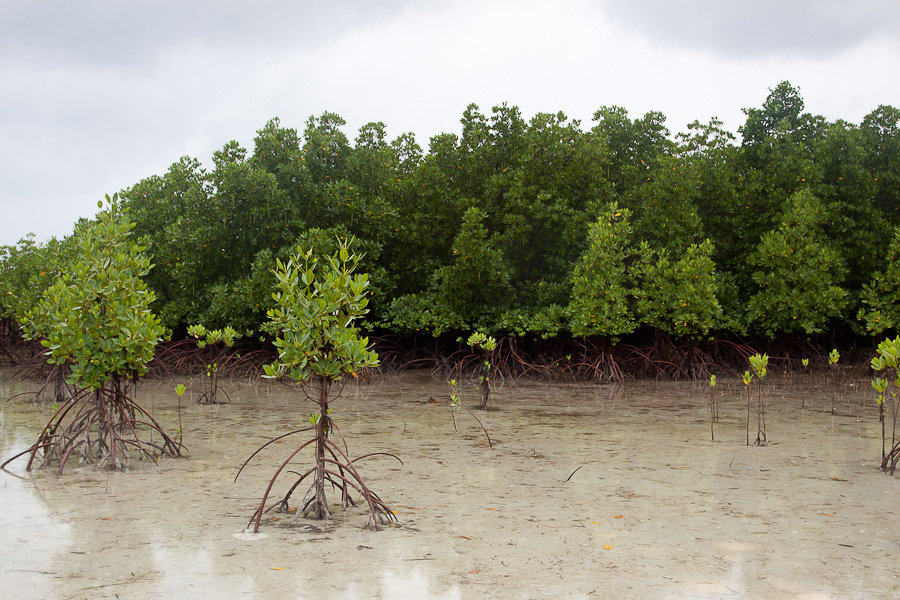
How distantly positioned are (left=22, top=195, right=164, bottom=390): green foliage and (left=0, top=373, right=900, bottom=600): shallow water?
3.01 ft

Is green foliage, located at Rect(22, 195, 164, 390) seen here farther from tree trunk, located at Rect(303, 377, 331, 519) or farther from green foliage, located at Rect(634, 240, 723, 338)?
green foliage, located at Rect(634, 240, 723, 338)

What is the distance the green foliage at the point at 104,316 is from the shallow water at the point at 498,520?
0.92 m

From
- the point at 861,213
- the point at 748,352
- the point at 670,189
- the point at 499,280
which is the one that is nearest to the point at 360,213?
the point at 499,280

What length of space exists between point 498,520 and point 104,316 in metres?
4.03

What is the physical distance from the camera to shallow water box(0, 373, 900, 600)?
3820 millimetres

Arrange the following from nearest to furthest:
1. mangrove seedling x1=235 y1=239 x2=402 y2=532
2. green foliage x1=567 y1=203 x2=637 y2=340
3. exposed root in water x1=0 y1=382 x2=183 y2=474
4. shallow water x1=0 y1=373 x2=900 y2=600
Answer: shallow water x1=0 y1=373 x2=900 y2=600, mangrove seedling x1=235 y1=239 x2=402 y2=532, exposed root in water x1=0 y1=382 x2=183 y2=474, green foliage x1=567 y1=203 x2=637 y2=340

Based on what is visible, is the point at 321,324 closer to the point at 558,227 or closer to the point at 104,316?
the point at 104,316

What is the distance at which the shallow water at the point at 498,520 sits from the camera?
382cm

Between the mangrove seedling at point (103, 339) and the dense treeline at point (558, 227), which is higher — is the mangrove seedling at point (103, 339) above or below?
below

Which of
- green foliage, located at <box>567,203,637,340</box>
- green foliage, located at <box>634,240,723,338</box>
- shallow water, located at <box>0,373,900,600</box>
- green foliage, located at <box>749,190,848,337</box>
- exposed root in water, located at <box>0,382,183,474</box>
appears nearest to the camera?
shallow water, located at <box>0,373,900,600</box>

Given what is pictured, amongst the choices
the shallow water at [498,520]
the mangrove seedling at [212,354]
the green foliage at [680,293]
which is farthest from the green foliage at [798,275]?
the mangrove seedling at [212,354]

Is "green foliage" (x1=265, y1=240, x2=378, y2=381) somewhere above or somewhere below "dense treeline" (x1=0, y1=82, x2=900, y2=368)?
below

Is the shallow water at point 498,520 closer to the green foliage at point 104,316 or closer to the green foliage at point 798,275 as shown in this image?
the green foliage at point 104,316

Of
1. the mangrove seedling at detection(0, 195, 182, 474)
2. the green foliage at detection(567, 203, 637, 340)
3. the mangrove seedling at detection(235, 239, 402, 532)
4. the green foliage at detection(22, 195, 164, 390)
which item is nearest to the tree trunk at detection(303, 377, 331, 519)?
the mangrove seedling at detection(235, 239, 402, 532)
